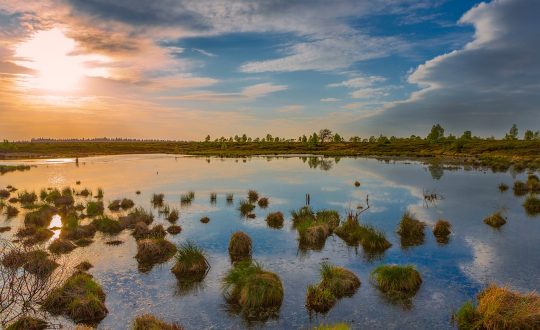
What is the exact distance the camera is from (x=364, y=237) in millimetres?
25391

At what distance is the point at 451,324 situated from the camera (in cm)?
1496

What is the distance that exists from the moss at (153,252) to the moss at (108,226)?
6.82 meters

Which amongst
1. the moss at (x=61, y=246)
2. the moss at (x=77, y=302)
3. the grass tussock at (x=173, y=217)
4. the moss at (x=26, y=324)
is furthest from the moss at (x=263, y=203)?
the moss at (x=26, y=324)

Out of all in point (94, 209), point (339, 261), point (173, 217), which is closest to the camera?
point (339, 261)

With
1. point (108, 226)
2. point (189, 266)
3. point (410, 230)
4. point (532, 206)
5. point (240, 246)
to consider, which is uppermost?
point (532, 206)

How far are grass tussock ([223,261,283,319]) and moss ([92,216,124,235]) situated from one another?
14.5 meters

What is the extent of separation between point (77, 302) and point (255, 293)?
7126 mm

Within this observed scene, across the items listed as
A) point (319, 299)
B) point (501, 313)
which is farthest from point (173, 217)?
point (501, 313)

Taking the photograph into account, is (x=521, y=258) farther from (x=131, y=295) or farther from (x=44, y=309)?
(x=44, y=309)

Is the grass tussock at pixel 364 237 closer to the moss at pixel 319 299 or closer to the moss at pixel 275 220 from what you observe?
the moss at pixel 275 220

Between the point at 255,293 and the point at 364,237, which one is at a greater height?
the point at 364,237

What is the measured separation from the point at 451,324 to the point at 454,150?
459 ft

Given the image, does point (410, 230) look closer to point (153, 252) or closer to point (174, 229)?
point (174, 229)

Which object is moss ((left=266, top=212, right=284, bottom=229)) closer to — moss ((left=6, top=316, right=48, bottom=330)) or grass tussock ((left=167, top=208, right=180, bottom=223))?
grass tussock ((left=167, top=208, right=180, bottom=223))
